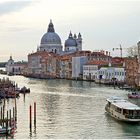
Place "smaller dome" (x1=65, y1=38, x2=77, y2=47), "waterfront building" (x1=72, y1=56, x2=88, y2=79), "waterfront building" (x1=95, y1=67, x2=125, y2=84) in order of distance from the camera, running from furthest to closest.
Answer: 1. "smaller dome" (x1=65, y1=38, x2=77, y2=47)
2. "waterfront building" (x1=72, y1=56, x2=88, y2=79)
3. "waterfront building" (x1=95, y1=67, x2=125, y2=84)

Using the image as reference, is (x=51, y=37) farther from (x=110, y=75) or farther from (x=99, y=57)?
(x=110, y=75)

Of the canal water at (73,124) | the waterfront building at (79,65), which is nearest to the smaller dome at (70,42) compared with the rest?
the waterfront building at (79,65)

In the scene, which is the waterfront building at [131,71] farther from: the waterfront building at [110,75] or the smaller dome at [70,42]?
the smaller dome at [70,42]

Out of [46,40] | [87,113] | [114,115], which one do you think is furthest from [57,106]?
[46,40]

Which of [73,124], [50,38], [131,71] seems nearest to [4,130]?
[73,124]

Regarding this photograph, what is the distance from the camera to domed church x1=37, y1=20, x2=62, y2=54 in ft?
174

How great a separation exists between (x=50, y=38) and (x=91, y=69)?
19.3 meters

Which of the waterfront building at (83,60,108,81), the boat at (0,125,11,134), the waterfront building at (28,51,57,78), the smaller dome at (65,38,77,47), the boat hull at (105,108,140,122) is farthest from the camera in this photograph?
the smaller dome at (65,38,77,47)

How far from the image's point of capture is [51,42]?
53.1 m

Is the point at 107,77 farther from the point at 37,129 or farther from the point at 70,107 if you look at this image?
the point at 37,129

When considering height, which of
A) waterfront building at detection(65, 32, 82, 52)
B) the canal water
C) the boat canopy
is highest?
waterfront building at detection(65, 32, 82, 52)

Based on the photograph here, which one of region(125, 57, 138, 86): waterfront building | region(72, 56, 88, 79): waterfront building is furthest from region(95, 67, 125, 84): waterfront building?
region(72, 56, 88, 79): waterfront building

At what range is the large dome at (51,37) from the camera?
Answer: 5297 cm

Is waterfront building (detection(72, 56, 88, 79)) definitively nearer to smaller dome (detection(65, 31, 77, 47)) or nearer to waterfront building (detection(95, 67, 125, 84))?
waterfront building (detection(95, 67, 125, 84))
